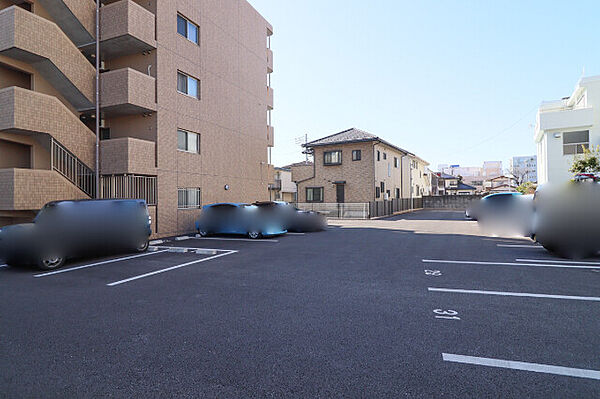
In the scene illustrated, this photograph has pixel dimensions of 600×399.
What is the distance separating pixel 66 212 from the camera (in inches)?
→ 287

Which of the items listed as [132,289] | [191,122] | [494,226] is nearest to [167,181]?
[191,122]

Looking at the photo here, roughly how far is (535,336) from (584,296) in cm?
218

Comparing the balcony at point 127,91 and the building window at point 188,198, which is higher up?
the balcony at point 127,91

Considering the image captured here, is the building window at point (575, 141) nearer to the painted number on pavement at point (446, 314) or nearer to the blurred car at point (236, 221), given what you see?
the blurred car at point (236, 221)

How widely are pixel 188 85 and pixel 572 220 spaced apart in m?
14.0

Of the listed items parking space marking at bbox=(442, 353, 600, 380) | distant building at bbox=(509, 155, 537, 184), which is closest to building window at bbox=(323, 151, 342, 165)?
parking space marking at bbox=(442, 353, 600, 380)

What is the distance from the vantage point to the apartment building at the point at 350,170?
84.0ft

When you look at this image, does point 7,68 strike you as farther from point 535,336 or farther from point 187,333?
point 535,336

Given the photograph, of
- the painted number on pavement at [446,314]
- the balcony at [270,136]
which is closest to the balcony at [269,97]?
the balcony at [270,136]

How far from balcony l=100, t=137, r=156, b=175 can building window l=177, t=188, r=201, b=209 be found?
1.75m

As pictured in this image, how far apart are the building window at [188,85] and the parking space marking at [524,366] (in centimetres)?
1357

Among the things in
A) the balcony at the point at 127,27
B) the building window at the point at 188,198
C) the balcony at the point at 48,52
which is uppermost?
the balcony at the point at 127,27

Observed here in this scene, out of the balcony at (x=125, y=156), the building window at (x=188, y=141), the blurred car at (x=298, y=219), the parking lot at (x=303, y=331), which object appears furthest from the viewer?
the blurred car at (x=298, y=219)

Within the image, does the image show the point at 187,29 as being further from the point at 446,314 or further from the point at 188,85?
the point at 446,314
